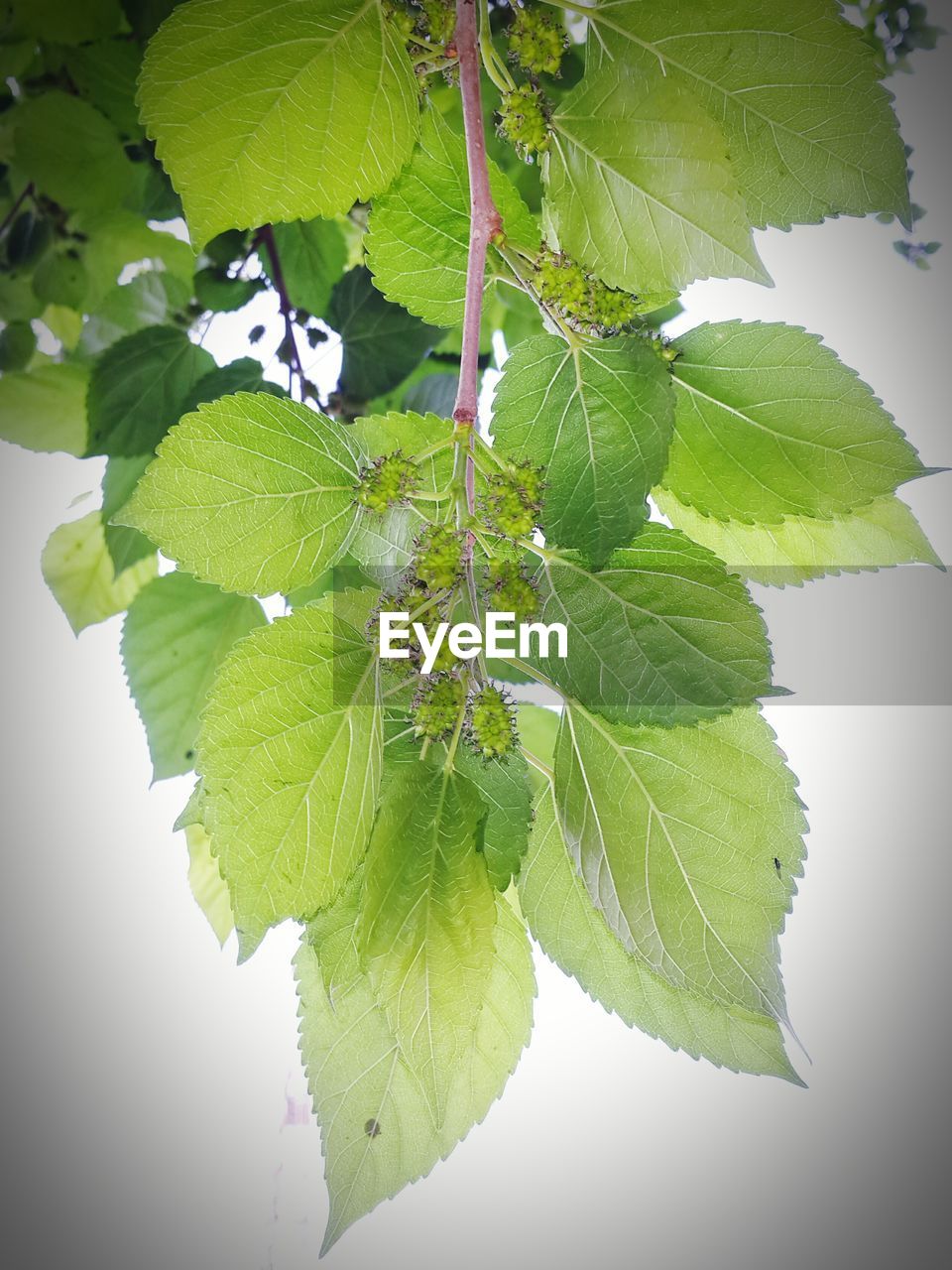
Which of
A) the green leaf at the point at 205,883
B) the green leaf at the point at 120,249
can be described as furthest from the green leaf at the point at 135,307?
the green leaf at the point at 205,883

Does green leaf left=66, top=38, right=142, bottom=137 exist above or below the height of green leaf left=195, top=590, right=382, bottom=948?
above

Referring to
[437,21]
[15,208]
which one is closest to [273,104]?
[437,21]

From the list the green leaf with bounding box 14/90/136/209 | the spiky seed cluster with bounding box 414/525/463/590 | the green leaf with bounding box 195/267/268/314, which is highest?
the green leaf with bounding box 14/90/136/209

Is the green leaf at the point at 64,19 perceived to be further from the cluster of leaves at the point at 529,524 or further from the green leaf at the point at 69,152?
the cluster of leaves at the point at 529,524

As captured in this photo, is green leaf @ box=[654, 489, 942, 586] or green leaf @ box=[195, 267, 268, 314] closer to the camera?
green leaf @ box=[654, 489, 942, 586]

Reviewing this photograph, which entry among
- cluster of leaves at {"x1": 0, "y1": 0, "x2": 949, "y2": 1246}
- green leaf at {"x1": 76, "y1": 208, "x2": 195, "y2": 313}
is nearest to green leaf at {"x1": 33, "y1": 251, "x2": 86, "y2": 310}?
green leaf at {"x1": 76, "y1": 208, "x2": 195, "y2": 313}

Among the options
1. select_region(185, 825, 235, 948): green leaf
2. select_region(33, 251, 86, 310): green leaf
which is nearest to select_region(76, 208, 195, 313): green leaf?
select_region(33, 251, 86, 310): green leaf

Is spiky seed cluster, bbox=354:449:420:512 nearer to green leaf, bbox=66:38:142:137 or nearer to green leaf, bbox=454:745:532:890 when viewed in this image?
green leaf, bbox=454:745:532:890
